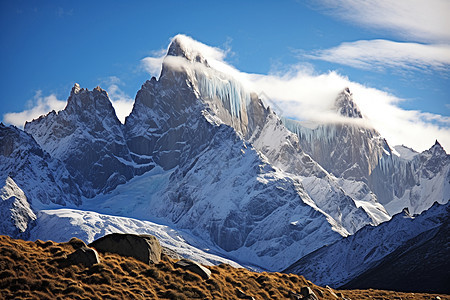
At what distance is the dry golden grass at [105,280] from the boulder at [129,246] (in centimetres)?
96

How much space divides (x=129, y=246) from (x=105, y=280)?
8340mm

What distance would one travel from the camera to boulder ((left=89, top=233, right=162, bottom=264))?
79.1m

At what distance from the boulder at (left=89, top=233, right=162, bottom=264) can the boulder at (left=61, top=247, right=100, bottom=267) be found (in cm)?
465

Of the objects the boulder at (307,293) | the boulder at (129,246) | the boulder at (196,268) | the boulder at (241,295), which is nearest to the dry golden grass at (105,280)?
the boulder at (241,295)

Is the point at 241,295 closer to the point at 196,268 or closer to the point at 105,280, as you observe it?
the point at 196,268

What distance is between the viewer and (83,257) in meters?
73.8

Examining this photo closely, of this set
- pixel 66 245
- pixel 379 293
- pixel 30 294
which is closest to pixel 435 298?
pixel 379 293

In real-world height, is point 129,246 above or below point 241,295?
above

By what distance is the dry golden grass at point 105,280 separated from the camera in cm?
6700

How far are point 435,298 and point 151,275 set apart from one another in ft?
157

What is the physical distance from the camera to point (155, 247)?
8075cm

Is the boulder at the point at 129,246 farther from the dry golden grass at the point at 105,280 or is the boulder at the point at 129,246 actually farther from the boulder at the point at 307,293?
the boulder at the point at 307,293

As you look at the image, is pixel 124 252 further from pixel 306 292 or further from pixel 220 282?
pixel 306 292

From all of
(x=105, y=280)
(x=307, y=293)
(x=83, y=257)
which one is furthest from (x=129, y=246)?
(x=307, y=293)
